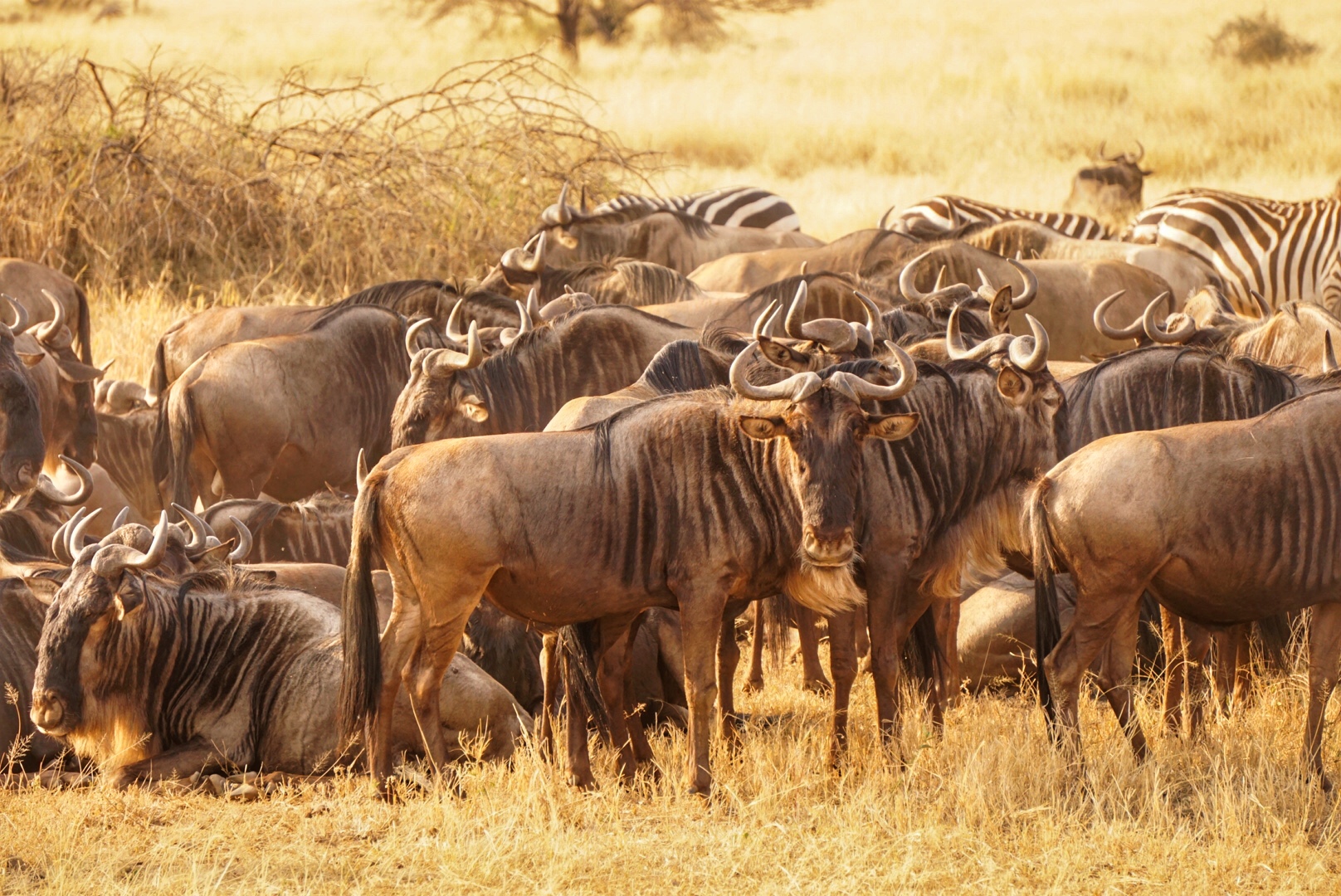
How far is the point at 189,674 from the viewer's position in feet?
18.0

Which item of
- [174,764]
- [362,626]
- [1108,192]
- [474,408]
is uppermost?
[474,408]

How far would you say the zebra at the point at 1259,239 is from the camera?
13.9m

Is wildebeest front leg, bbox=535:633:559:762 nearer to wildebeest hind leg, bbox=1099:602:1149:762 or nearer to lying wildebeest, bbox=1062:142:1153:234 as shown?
wildebeest hind leg, bbox=1099:602:1149:762

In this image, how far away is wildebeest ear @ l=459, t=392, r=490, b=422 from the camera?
22.2 feet

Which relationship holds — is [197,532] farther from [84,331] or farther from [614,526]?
[84,331]

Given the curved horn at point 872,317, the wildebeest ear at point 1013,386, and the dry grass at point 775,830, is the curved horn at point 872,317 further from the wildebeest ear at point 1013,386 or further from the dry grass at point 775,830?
the dry grass at point 775,830

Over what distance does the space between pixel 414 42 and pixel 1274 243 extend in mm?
24064

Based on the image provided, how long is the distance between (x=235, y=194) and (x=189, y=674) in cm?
909

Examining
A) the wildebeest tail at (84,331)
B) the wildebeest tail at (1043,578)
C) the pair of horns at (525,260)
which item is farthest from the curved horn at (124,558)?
the pair of horns at (525,260)

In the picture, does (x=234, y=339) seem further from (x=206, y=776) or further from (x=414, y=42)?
(x=414, y=42)

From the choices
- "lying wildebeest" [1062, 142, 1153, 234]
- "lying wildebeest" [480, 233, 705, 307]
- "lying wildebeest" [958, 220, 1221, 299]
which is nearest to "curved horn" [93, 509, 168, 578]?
"lying wildebeest" [480, 233, 705, 307]

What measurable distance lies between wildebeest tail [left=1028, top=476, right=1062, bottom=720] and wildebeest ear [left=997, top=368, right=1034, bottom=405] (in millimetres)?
431

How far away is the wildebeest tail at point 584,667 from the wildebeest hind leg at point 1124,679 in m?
1.60

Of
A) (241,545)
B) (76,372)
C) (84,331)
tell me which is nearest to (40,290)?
(84,331)
